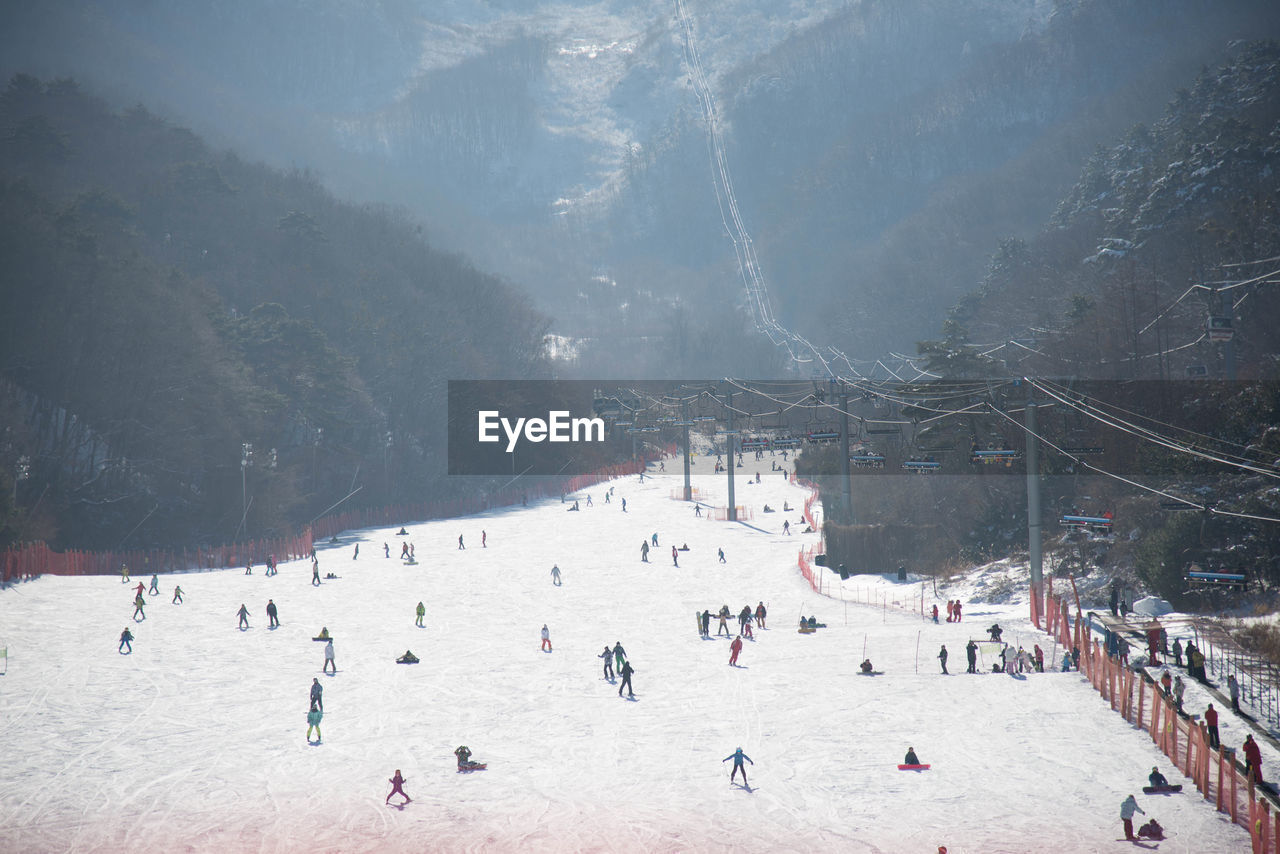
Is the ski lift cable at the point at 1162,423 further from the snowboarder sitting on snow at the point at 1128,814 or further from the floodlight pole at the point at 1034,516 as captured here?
the snowboarder sitting on snow at the point at 1128,814

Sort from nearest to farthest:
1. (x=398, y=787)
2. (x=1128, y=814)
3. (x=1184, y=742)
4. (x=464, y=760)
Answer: (x=1128, y=814), (x=398, y=787), (x=1184, y=742), (x=464, y=760)

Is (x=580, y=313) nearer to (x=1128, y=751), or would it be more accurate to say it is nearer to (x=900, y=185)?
(x=900, y=185)

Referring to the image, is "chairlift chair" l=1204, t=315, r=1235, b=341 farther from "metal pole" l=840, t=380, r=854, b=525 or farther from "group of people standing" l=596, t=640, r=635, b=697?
"group of people standing" l=596, t=640, r=635, b=697

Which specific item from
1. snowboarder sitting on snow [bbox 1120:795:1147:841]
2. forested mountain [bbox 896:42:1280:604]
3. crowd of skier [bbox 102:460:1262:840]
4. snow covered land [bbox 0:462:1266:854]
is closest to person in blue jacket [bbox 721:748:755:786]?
crowd of skier [bbox 102:460:1262:840]

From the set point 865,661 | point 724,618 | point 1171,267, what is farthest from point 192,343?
point 1171,267

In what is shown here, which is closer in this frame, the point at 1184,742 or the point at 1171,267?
the point at 1184,742

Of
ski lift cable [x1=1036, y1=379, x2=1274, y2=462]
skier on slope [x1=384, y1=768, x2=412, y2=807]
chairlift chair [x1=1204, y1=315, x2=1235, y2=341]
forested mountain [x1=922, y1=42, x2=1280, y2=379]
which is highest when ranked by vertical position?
forested mountain [x1=922, y1=42, x2=1280, y2=379]
